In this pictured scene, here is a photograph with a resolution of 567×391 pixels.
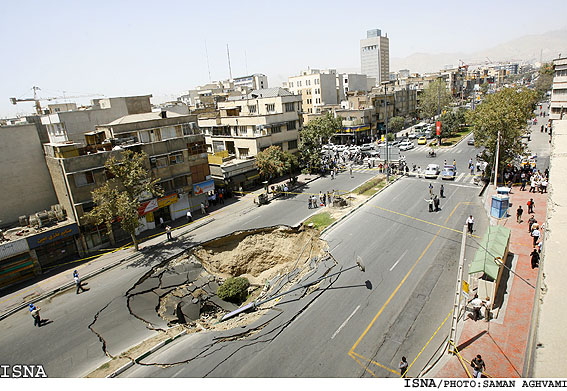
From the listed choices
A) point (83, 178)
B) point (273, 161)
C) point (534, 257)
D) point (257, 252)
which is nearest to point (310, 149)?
point (273, 161)

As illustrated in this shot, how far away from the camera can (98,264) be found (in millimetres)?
26984

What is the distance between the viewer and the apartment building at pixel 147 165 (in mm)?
27783

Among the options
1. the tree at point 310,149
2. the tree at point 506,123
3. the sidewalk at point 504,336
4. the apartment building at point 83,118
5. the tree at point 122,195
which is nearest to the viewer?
the sidewalk at point 504,336

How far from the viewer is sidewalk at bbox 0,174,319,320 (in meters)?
22.9

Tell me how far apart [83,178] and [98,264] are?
7.63m

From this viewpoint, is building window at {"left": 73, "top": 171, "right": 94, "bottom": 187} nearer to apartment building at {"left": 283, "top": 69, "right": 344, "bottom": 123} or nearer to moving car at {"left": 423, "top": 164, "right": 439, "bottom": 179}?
moving car at {"left": 423, "top": 164, "right": 439, "bottom": 179}

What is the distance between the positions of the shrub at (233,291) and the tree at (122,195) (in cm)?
920

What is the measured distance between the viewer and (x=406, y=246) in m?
24.6

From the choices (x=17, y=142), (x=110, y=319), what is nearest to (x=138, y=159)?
(x=17, y=142)

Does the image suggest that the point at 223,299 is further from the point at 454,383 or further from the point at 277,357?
the point at 454,383

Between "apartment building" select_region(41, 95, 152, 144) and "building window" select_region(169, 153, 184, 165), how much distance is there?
349 inches

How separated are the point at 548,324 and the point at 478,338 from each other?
7.30 meters

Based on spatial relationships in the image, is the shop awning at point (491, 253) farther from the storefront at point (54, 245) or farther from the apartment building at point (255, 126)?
the apartment building at point (255, 126)

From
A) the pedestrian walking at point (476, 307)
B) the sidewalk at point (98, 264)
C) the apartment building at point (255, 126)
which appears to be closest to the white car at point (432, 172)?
the apartment building at point (255, 126)
